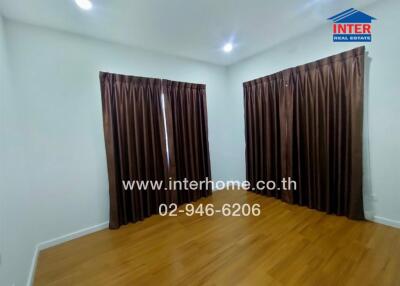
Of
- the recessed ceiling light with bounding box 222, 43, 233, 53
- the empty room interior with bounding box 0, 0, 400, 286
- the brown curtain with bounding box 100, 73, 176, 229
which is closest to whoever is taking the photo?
the empty room interior with bounding box 0, 0, 400, 286

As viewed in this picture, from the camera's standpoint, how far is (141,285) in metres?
1.63

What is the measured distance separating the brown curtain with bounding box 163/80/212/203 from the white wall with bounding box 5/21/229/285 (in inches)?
30.3

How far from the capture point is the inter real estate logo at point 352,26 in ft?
7.30

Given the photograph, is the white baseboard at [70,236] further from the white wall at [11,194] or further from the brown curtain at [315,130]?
the brown curtain at [315,130]

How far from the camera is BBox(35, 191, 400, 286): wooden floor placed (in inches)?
64.6

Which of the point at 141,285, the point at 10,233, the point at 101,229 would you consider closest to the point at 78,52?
the point at 10,233

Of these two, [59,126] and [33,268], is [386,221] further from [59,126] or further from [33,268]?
[59,126]

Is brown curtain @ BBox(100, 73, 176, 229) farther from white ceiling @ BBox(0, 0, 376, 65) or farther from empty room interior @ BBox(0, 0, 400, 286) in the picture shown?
white ceiling @ BBox(0, 0, 376, 65)

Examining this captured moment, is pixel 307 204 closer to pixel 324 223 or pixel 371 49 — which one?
pixel 324 223

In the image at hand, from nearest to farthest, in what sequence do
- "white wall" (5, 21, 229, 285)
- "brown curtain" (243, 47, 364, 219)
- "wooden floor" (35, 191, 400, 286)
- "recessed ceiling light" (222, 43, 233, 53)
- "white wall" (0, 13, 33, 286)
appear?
"white wall" (0, 13, 33, 286) < "wooden floor" (35, 191, 400, 286) < "white wall" (5, 21, 229, 285) < "brown curtain" (243, 47, 364, 219) < "recessed ceiling light" (222, 43, 233, 53)

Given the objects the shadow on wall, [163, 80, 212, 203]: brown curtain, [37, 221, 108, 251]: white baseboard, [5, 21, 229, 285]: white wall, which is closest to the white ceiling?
[5, 21, 229, 285]: white wall

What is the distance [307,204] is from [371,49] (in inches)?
84.4

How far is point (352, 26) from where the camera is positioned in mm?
2338

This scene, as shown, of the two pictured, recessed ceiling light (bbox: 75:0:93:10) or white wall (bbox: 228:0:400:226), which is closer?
recessed ceiling light (bbox: 75:0:93:10)
